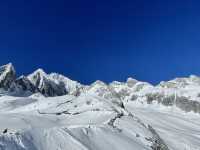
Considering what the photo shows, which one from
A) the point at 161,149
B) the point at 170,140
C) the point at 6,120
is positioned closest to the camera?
the point at 6,120

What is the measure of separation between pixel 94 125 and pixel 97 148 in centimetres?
528

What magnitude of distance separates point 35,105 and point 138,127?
2237 centimetres

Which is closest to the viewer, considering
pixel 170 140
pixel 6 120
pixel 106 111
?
pixel 6 120

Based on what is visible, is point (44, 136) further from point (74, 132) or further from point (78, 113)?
point (78, 113)

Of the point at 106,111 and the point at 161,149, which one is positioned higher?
the point at 106,111

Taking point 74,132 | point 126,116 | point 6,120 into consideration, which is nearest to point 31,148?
point 74,132

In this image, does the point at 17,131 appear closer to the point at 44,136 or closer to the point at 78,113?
the point at 44,136

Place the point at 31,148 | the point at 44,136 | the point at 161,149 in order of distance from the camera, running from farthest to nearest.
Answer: the point at 161,149, the point at 44,136, the point at 31,148

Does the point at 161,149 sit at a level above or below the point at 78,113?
below

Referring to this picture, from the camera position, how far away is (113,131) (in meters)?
43.6

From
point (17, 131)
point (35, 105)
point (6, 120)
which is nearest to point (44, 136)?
point (17, 131)

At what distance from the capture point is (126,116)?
169 feet

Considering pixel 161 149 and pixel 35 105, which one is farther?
pixel 35 105

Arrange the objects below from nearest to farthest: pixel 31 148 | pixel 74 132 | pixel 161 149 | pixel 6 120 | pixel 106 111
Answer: pixel 31 148 → pixel 74 132 → pixel 6 120 → pixel 161 149 → pixel 106 111
